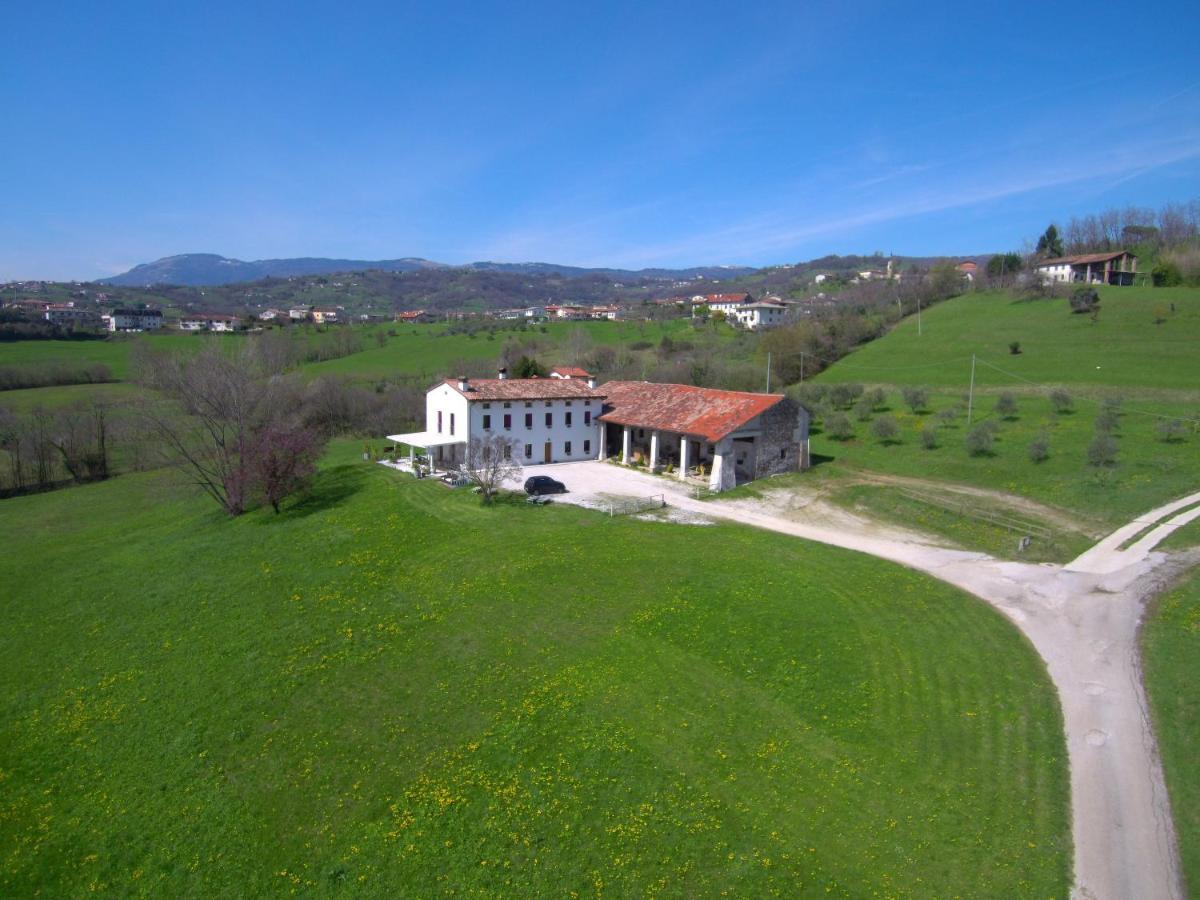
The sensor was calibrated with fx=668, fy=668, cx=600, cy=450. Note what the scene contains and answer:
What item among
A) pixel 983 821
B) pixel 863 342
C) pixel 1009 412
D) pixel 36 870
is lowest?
pixel 36 870

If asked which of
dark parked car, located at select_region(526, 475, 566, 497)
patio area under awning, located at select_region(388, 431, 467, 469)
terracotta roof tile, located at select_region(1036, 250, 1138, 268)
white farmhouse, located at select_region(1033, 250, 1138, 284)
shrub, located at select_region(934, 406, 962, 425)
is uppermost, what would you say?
terracotta roof tile, located at select_region(1036, 250, 1138, 268)

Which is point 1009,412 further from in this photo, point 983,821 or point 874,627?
point 983,821

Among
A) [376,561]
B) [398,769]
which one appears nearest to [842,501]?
[376,561]

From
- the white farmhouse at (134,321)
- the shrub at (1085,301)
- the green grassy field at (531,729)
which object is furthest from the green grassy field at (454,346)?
the green grassy field at (531,729)

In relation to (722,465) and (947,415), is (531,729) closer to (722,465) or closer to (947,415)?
(722,465)

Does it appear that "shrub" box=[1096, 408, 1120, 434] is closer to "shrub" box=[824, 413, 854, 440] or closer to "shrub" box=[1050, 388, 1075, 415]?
"shrub" box=[1050, 388, 1075, 415]

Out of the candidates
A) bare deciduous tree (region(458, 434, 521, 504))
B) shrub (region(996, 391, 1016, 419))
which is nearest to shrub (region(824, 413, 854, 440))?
shrub (region(996, 391, 1016, 419))
